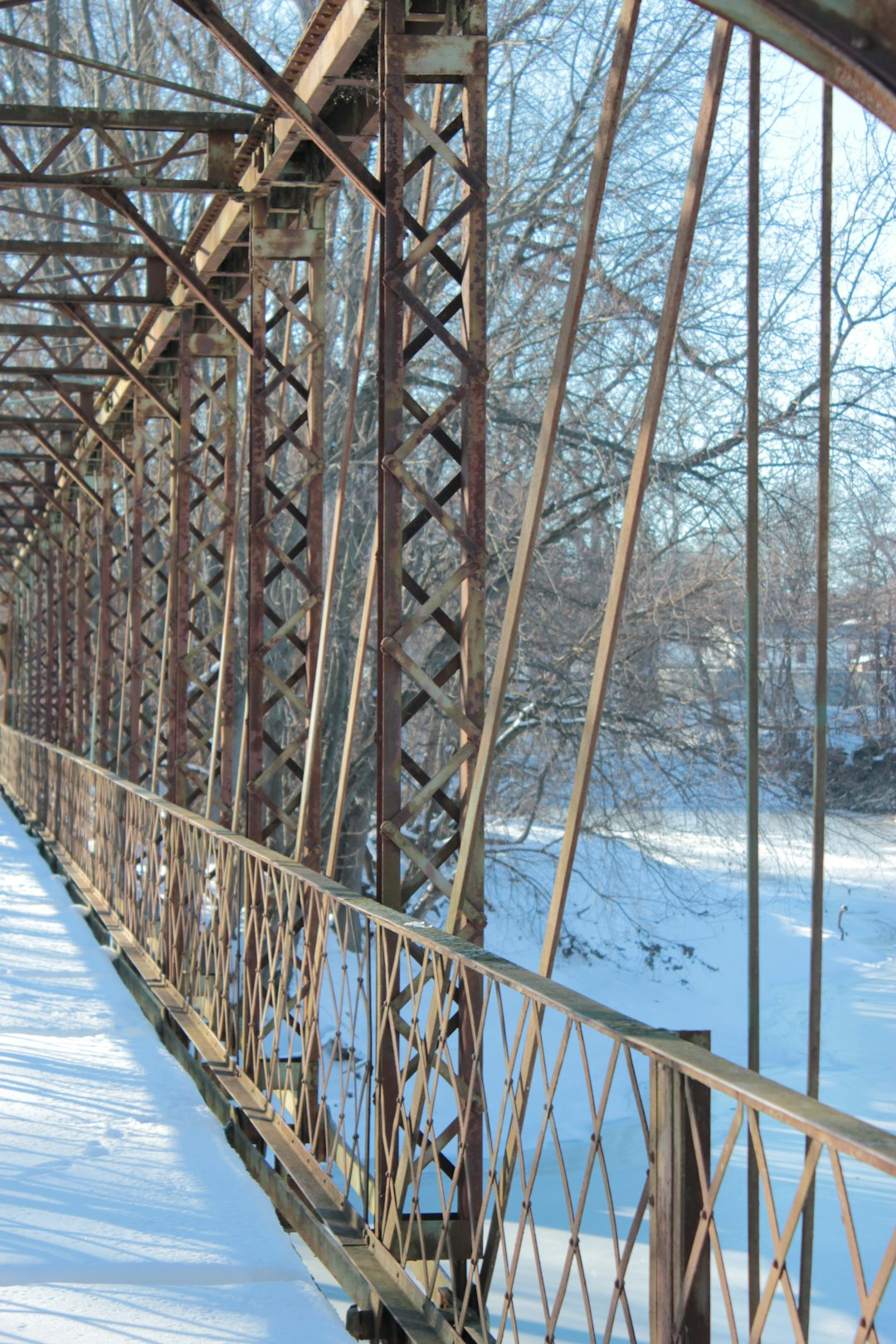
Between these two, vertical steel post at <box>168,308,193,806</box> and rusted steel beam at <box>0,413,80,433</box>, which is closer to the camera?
vertical steel post at <box>168,308,193,806</box>

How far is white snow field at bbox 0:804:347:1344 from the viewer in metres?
3.90

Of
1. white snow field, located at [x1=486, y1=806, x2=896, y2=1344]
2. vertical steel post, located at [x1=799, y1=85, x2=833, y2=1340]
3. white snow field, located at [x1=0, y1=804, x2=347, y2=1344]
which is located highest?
vertical steel post, located at [x1=799, y1=85, x2=833, y2=1340]

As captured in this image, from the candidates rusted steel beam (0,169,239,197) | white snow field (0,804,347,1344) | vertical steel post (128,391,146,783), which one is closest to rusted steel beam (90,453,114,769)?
vertical steel post (128,391,146,783)

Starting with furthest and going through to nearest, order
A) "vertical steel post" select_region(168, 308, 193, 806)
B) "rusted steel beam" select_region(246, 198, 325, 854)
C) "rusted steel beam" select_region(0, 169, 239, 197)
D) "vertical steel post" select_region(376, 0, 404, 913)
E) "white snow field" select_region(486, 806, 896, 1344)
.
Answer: "white snow field" select_region(486, 806, 896, 1344)
"vertical steel post" select_region(168, 308, 193, 806)
"rusted steel beam" select_region(0, 169, 239, 197)
"rusted steel beam" select_region(246, 198, 325, 854)
"vertical steel post" select_region(376, 0, 404, 913)

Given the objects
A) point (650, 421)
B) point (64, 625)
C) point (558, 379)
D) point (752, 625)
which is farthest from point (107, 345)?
point (64, 625)

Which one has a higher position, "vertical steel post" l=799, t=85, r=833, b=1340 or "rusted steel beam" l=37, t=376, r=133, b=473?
"rusted steel beam" l=37, t=376, r=133, b=473

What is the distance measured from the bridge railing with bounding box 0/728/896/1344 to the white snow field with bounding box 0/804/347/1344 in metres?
0.27

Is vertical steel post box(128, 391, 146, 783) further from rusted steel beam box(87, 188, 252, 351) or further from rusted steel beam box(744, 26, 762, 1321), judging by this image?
rusted steel beam box(744, 26, 762, 1321)

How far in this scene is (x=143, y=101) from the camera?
2317 centimetres

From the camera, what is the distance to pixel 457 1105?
19.5 ft

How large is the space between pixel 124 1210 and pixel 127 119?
592cm

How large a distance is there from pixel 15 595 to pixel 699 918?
75.2 feet

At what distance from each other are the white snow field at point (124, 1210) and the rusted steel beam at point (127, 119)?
15.5ft

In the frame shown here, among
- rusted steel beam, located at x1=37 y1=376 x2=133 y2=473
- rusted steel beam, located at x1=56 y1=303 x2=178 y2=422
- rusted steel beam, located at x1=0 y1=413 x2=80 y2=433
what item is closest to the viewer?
rusted steel beam, located at x1=56 y1=303 x2=178 y2=422
